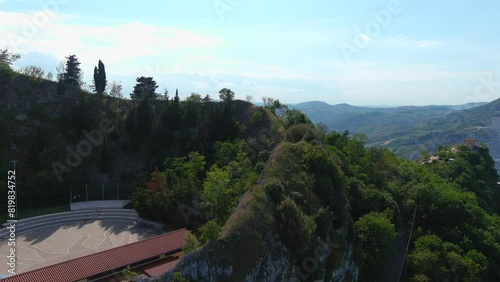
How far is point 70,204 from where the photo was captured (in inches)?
1527

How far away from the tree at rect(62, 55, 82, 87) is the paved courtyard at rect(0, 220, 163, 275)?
25.5 meters

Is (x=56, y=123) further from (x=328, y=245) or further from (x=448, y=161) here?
(x=448, y=161)

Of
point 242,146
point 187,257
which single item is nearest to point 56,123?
point 242,146

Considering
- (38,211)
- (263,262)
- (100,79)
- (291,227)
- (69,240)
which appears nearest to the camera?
(263,262)

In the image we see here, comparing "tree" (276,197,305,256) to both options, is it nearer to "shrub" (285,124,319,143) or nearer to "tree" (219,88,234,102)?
"shrub" (285,124,319,143)

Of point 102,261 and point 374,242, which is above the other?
point 102,261

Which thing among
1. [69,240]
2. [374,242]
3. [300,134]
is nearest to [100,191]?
[69,240]

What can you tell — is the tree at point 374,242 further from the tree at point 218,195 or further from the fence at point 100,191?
the fence at point 100,191

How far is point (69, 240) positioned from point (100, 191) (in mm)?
10683

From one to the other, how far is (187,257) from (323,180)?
14459mm

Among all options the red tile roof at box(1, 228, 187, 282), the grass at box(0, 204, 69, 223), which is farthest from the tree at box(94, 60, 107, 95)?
the red tile roof at box(1, 228, 187, 282)

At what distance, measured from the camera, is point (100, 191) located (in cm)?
4184

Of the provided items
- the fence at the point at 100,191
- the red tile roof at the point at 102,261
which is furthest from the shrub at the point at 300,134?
the fence at the point at 100,191

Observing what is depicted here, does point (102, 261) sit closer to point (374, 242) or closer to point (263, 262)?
point (263, 262)
